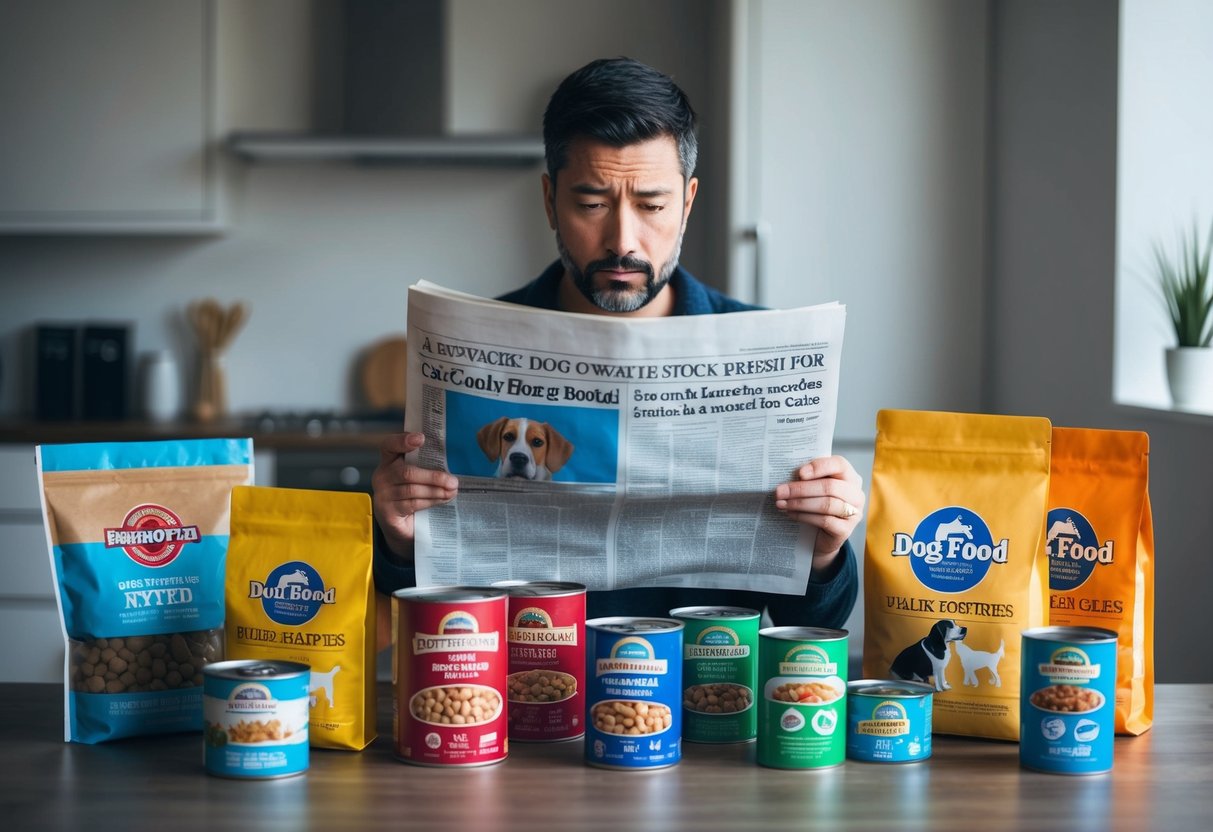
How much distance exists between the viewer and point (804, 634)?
0.94 m

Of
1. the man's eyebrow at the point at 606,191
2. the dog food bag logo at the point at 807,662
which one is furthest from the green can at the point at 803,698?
the man's eyebrow at the point at 606,191

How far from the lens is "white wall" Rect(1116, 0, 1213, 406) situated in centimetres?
230

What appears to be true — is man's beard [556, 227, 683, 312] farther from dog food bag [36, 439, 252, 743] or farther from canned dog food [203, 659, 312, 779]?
canned dog food [203, 659, 312, 779]

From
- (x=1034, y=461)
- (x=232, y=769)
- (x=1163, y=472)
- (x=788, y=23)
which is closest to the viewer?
(x=232, y=769)

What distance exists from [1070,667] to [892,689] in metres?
0.14

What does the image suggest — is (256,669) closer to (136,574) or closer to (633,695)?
(136,574)

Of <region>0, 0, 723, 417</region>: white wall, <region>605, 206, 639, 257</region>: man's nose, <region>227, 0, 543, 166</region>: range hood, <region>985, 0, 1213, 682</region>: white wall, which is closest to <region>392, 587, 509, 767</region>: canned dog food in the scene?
<region>605, 206, 639, 257</region>: man's nose

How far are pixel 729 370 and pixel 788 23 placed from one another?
207cm

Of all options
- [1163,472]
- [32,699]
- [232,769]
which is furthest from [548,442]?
[1163,472]

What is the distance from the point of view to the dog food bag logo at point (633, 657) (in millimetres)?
912

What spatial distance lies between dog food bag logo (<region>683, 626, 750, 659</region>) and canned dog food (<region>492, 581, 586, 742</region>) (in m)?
0.10

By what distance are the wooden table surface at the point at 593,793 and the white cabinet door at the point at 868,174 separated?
2005 mm

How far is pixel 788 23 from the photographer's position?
288 centimetres

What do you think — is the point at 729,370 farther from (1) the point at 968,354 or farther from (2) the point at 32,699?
(1) the point at 968,354
